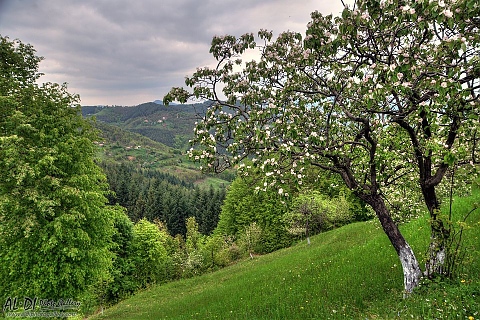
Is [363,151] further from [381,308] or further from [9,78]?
[9,78]

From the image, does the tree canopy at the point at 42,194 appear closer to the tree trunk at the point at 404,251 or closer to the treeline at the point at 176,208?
the tree trunk at the point at 404,251

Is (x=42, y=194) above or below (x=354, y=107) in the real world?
below

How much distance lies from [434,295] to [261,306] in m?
7.36

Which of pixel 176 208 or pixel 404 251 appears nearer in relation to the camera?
pixel 404 251

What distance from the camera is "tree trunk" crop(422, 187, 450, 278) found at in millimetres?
7688

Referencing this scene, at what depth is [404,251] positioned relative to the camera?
27.2 ft

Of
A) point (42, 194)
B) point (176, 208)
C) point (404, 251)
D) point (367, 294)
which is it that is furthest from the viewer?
point (176, 208)

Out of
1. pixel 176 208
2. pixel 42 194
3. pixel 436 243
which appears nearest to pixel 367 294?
pixel 436 243

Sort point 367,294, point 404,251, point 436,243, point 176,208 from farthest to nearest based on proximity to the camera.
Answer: point 176,208
point 367,294
point 404,251
point 436,243

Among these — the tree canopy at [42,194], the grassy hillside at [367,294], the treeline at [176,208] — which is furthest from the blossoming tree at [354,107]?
the treeline at [176,208]

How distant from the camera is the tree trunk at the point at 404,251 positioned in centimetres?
816

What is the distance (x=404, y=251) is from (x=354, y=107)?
15.2 ft

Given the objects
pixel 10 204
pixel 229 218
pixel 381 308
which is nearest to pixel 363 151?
pixel 381 308

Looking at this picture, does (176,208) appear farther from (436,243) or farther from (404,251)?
(436,243)
